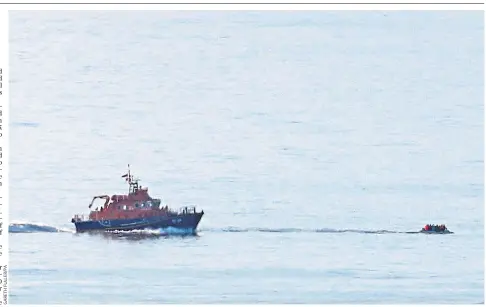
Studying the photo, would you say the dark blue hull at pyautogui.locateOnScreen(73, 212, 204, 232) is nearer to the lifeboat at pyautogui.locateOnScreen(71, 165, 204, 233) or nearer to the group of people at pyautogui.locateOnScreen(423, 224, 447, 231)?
the lifeboat at pyautogui.locateOnScreen(71, 165, 204, 233)

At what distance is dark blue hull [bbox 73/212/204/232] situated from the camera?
23.5m

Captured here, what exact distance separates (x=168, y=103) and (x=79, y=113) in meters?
1.55

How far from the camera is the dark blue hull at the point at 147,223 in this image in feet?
77.2

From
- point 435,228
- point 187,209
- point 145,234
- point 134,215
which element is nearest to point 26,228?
point 187,209

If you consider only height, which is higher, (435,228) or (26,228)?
(435,228)

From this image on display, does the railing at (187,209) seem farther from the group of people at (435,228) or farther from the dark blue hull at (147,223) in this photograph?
the group of people at (435,228)

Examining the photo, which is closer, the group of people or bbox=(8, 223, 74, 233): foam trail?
bbox=(8, 223, 74, 233): foam trail

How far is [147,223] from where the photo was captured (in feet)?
83.6

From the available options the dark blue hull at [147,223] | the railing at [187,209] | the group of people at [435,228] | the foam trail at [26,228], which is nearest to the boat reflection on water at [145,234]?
the dark blue hull at [147,223]

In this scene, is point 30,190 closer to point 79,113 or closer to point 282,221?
point 79,113

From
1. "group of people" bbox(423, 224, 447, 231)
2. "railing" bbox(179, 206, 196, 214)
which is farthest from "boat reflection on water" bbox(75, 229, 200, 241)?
"group of people" bbox(423, 224, 447, 231)

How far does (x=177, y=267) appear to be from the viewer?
74.7 feet

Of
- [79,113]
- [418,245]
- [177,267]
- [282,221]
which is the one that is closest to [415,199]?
[418,245]

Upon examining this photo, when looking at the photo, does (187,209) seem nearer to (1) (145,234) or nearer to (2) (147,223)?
(1) (145,234)
